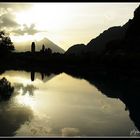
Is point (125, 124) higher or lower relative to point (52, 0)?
lower

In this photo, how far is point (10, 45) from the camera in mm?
93188

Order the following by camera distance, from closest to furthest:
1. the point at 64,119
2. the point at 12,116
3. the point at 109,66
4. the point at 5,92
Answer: the point at 12,116 → the point at 64,119 → the point at 5,92 → the point at 109,66

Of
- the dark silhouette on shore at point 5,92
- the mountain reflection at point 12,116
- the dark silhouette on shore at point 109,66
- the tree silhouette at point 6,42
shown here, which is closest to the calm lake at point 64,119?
the mountain reflection at point 12,116

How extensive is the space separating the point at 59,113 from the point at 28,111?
86.3 inches

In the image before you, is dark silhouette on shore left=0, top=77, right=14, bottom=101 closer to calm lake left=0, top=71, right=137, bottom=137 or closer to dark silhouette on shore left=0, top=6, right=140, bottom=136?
calm lake left=0, top=71, right=137, bottom=137

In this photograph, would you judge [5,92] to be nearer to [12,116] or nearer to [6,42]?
[12,116]

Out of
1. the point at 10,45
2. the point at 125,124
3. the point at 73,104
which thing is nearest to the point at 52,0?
the point at 125,124

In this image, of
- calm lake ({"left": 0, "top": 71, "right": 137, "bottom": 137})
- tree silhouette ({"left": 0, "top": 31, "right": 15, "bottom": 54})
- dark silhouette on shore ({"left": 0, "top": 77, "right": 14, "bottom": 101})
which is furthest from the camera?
tree silhouette ({"left": 0, "top": 31, "right": 15, "bottom": 54})

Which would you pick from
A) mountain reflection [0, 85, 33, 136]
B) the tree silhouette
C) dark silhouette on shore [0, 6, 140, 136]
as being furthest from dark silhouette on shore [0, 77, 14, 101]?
the tree silhouette

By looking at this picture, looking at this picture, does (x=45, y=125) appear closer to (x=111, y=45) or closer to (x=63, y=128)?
(x=63, y=128)

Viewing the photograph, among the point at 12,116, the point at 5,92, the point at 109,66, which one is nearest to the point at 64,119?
the point at 12,116

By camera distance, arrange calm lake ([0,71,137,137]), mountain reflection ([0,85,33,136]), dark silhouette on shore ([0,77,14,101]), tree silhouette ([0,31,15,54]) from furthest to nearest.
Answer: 1. tree silhouette ([0,31,15,54])
2. dark silhouette on shore ([0,77,14,101])
3. calm lake ([0,71,137,137])
4. mountain reflection ([0,85,33,136])

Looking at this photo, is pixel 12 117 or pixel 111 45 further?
pixel 111 45

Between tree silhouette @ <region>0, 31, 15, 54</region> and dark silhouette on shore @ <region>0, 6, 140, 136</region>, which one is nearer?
dark silhouette on shore @ <region>0, 6, 140, 136</region>
